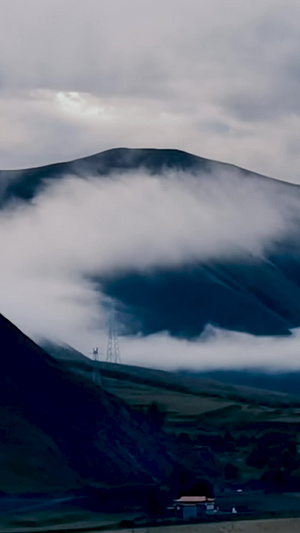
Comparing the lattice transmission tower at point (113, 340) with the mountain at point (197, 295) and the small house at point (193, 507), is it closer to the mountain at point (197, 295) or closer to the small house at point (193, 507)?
the mountain at point (197, 295)

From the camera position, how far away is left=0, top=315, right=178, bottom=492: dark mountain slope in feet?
265

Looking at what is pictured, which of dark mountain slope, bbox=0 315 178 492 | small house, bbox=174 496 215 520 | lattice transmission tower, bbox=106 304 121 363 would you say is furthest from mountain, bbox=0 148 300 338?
small house, bbox=174 496 215 520

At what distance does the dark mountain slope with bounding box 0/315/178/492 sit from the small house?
9.24 m

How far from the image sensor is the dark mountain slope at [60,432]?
80625mm

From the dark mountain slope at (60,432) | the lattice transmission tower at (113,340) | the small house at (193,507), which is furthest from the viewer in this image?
the lattice transmission tower at (113,340)

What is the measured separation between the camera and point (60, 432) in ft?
291

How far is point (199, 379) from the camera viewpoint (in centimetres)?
15988

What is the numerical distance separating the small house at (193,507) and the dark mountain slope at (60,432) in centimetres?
924

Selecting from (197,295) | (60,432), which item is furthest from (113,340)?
(60,432)

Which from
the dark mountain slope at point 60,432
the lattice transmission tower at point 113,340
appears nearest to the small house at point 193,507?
the dark mountain slope at point 60,432

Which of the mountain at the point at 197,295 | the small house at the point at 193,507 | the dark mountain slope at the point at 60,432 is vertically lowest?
the small house at the point at 193,507

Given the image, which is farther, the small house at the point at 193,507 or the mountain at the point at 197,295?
the mountain at the point at 197,295

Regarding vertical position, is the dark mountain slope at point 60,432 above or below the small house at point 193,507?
above

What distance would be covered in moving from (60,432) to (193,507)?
19.9m
